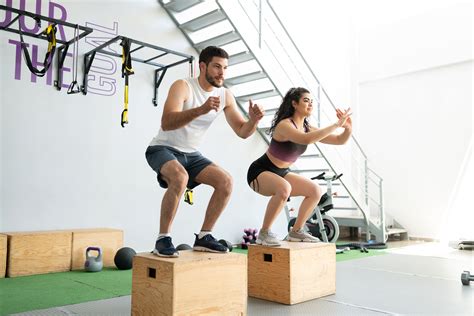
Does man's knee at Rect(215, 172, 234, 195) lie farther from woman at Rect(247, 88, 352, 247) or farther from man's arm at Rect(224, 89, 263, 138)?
woman at Rect(247, 88, 352, 247)

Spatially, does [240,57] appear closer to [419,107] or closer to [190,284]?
[419,107]

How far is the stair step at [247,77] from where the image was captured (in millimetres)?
5316

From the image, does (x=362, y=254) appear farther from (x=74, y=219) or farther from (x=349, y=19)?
(x=349, y=19)

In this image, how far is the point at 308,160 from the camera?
7.00m

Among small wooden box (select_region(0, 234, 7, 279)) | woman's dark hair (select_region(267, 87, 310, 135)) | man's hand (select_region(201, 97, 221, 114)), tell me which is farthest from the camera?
small wooden box (select_region(0, 234, 7, 279))

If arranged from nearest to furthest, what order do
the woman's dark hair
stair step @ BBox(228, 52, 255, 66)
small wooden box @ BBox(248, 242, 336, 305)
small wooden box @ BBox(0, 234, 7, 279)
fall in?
small wooden box @ BBox(248, 242, 336, 305)
the woman's dark hair
small wooden box @ BBox(0, 234, 7, 279)
stair step @ BBox(228, 52, 255, 66)

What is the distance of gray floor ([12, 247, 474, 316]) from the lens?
2.56 m

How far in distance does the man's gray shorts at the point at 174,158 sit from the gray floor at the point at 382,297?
0.89 meters

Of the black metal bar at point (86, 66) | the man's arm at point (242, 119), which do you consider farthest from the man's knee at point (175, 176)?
the black metal bar at point (86, 66)

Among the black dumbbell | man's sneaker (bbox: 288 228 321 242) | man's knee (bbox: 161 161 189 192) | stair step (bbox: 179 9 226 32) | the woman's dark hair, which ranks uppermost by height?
stair step (bbox: 179 9 226 32)

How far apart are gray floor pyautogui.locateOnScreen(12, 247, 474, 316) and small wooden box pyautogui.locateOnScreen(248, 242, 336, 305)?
0.07m

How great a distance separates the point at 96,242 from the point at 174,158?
2051 millimetres

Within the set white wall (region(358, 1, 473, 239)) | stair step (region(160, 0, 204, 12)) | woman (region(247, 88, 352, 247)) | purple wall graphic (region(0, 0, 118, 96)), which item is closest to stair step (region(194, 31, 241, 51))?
stair step (region(160, 0, 204, 12))

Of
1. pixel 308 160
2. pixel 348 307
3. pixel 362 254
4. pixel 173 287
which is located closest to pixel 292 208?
pixel 308 160
